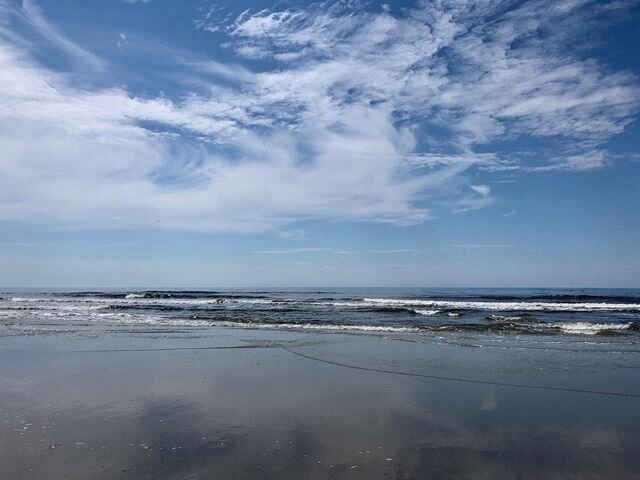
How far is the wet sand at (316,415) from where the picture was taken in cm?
566

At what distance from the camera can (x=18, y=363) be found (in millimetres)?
12367

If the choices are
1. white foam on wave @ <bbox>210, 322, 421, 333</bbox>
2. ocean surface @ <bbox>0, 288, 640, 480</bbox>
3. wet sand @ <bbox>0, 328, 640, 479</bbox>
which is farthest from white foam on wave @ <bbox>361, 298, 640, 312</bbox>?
wet sand @ <bbox>0, 328, 640, 479</bbox>

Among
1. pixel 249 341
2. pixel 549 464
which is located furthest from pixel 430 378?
pixel 249 341

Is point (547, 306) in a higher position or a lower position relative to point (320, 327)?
higher

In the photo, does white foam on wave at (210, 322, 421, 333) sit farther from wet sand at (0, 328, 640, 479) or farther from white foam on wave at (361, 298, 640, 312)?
white foam on wave at (361, 298, 640, 312)

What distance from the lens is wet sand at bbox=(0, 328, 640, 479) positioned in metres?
5.66

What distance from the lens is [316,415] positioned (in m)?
7.76

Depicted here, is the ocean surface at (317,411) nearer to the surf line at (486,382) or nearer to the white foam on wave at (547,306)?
the surf line at (486,382)

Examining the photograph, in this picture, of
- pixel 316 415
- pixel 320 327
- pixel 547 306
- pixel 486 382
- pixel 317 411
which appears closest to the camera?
pixel 316 415

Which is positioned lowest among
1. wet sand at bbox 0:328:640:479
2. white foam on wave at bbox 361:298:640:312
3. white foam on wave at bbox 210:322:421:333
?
wet sand at bbox 0:328:640:479

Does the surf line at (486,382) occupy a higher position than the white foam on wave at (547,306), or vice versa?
the white foam on wave at (547,306)

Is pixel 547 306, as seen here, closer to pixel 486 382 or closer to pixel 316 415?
pixel 486 382

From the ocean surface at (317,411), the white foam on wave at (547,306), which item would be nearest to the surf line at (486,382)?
the ocean surface at (317,411)

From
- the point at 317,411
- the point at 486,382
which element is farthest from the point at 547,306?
the point at 317,411
